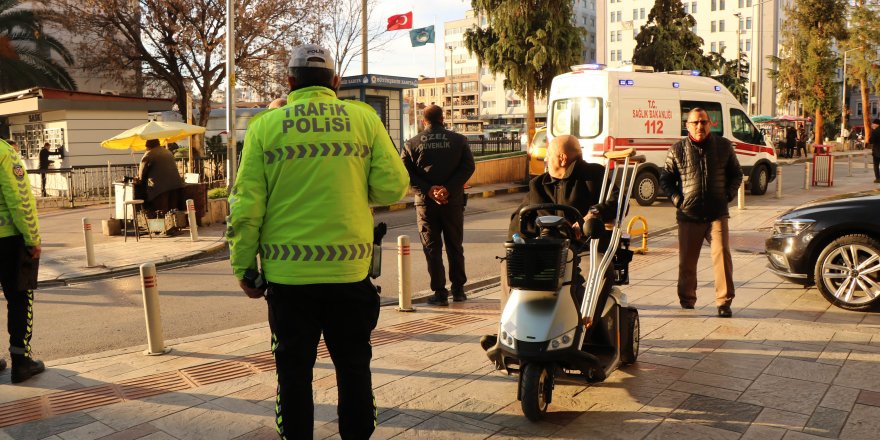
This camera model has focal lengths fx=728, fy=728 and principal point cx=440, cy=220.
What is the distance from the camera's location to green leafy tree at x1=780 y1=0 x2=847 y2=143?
43.2m

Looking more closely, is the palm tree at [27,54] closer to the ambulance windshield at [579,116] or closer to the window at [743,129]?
the ambulance windshield at [579,116]

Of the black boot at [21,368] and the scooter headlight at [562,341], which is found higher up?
the scooter headlight at [562,341]

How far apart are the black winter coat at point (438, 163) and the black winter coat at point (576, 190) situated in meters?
2.42

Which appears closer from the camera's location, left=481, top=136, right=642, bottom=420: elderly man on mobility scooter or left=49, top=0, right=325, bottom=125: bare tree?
left=481, top=136, right=642, bottom=420: elderly man on mobility scooter

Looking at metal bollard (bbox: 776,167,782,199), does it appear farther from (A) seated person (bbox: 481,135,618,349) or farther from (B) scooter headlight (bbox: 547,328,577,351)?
(B) scooter headlight (bbox: 547,328,577,351)

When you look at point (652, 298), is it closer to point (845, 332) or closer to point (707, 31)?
point (845, 332)

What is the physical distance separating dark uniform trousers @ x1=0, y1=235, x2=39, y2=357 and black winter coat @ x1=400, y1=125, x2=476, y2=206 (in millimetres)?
3471

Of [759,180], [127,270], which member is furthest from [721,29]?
[127,270]

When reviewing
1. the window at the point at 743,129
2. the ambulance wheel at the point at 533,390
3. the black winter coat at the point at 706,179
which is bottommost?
the ambulance wheel at the point at 533,390

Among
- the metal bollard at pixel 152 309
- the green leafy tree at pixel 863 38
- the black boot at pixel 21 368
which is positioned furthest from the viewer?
the green leafy tree at pixel 863 38

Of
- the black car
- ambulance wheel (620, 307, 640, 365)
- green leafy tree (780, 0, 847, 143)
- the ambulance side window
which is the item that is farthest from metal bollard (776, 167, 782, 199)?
green leafy tree (780, 0, 847, 143)

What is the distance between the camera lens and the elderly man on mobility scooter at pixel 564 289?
13.1 ft

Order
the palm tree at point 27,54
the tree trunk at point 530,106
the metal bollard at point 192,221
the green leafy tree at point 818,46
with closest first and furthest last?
the metal bollard at point 192,221 → the tree trunk at point 530,106 → the palm tree at point 27,54 → the green leafy tree at point 818,46

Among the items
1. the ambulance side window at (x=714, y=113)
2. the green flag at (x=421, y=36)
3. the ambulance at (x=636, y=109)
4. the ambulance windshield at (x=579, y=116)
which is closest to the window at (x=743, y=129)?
the ambulance at (x=636, y=109)
